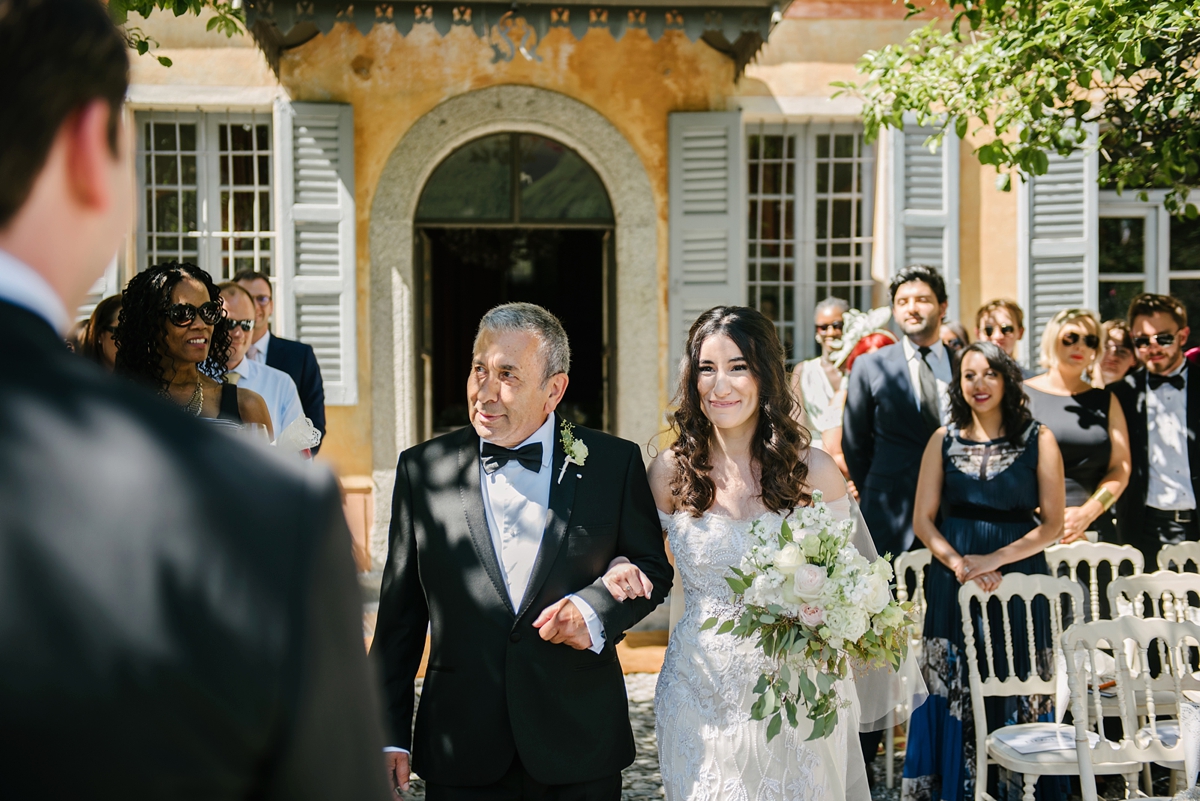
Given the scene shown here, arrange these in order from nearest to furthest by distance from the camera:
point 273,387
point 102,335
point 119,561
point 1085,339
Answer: point 119,561
point 102,335
point 273,387
point 1085,339

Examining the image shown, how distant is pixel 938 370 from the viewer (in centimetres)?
553

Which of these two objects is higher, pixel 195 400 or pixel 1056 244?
pixel 1056 244

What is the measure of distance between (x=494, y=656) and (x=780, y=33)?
704cm

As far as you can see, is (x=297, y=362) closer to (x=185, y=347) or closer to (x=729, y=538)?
(x=185, y=347)

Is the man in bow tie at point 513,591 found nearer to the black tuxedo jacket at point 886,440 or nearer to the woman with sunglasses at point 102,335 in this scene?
the woman with sunglasses at point 102,335

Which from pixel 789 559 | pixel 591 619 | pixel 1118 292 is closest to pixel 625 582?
pixel 591 619

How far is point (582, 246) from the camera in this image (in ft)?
38.1

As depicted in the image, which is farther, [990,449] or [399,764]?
[990,449]

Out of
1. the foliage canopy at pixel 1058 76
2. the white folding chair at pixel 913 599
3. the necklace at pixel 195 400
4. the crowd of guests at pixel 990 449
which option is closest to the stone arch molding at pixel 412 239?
the crowd of guests at pixel 990 449

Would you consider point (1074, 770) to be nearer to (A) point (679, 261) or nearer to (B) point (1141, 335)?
(B) point (1141, 335)

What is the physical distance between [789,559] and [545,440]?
76cm

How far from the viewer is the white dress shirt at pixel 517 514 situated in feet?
9.39

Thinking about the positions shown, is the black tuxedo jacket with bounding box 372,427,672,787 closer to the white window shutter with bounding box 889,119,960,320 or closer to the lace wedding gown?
the lace wedding gown

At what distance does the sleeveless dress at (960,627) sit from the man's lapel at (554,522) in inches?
95.0
